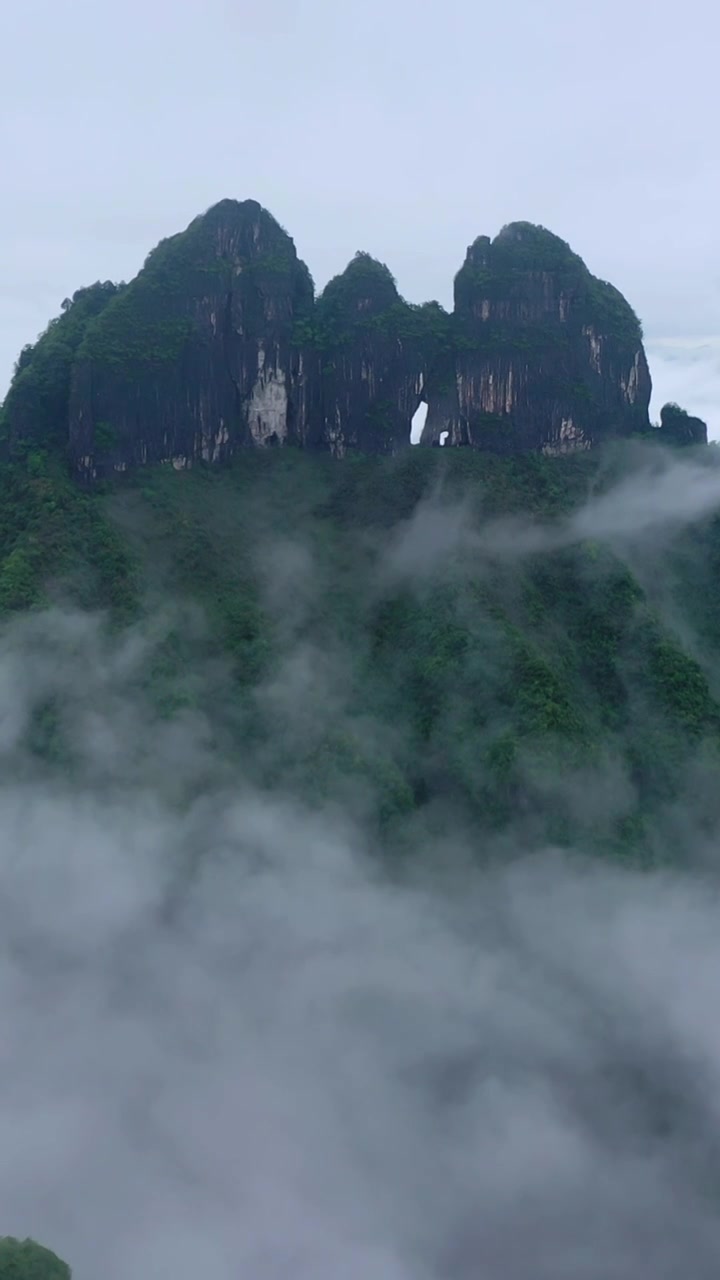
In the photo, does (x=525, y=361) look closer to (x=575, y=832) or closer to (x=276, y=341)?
(x=276, y=341)

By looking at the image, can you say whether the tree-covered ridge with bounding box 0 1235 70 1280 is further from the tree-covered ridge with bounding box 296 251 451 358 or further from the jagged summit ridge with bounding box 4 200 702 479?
the tree-covered ridge with bounding box 296 251 451 358

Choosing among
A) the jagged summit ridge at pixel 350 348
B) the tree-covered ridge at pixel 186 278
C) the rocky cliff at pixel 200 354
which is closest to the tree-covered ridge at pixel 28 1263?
the rocky cliff at pixel 200 354

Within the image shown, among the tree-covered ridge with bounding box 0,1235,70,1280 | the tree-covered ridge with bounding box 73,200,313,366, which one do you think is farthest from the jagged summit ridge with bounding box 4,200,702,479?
the tree-covered ridge with bounding box 0,1235,70,1280

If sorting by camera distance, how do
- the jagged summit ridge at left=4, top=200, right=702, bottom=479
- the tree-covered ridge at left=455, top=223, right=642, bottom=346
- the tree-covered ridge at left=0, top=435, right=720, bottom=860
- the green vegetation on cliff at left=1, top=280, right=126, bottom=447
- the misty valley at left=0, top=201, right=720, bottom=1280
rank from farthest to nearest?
the tree-covered ridge at left=455, top=223, right=642, bottom=346 → the jagged summit ridge at left=4, top=200, right=702, bottom=479 → the green vegetation on cliff at left=1, top=280, right=126, bottom=447 → the tree-covered ridge at left=0, top=435, right=720, bottom=860 → the misty valley at left=0, top=201, right=720, bottom=1280

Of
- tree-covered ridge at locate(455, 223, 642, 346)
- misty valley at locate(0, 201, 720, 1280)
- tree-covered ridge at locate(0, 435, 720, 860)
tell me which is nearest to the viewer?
misty valley at locate(0, 201, 720, 1280)

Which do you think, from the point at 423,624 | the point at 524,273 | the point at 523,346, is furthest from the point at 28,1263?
the point at 524,273

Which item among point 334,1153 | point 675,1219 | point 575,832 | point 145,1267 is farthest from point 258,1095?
point 575,832

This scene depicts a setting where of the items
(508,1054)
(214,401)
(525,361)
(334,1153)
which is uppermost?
(525,361)
